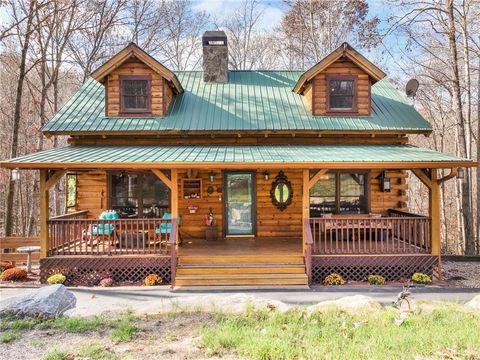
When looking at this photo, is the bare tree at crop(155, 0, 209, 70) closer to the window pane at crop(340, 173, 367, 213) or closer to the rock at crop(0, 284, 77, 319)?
the window pane at crop(340, 173, 367, 213)

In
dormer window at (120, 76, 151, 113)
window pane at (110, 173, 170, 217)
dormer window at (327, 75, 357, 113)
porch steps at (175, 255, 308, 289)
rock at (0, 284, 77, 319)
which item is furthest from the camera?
dormer window at (327, 75, 357, 113)

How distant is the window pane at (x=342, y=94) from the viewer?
1178 centimetres

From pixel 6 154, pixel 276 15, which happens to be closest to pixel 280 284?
pixel 276 15

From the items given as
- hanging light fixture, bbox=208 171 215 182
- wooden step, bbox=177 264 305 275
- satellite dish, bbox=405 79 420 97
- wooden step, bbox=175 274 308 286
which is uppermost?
satellite dish, bbox=405 79 420 97

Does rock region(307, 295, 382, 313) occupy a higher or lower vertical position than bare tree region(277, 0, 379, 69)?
lower

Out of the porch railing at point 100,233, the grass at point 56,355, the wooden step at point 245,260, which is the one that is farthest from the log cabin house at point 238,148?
the grass at point 56,355

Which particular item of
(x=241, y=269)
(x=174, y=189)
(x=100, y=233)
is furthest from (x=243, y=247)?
(x=100, y=233)

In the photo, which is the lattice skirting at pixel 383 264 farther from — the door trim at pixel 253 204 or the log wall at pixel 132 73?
the log wall at pixel 132 73

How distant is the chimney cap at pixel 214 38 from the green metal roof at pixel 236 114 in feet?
5.28

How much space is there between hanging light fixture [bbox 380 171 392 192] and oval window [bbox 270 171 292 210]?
3.02 m

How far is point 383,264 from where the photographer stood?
9242 mm

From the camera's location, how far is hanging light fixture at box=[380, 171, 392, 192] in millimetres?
11500

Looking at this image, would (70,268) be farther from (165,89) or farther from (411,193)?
(411,193)

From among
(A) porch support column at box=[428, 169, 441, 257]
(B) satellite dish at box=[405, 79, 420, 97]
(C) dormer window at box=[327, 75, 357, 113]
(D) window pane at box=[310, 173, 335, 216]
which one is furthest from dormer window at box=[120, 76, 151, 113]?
(B) satellite dish at box=[405, 79, 420, 97]
